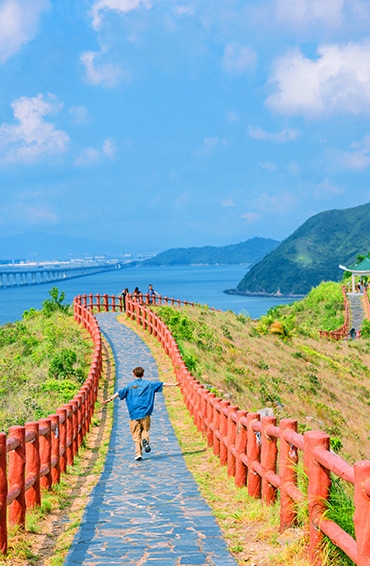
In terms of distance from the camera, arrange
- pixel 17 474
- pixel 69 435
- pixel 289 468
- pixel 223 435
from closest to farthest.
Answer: pixel 289 468, pixel 17 474, pixel 223 435, pixel 69 435

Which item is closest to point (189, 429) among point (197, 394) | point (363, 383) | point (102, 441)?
point (197, 394)

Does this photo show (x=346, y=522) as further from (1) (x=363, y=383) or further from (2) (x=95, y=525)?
(1) (x=363, y=383)

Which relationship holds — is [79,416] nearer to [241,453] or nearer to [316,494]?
[241,453]

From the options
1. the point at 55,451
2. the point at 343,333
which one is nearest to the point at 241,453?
the point at 55,451

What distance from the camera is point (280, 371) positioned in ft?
88.6

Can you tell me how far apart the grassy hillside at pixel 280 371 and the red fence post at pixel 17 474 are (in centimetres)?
1193

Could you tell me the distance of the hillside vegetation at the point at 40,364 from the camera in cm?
1635

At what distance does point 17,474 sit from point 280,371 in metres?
21.2

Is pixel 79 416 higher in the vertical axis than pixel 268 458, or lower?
lower

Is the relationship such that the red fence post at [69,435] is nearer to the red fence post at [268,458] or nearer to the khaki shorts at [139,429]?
the khaki shorts at [139,429]

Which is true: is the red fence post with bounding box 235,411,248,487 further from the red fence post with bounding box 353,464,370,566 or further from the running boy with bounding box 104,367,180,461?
the red fence post with bounding box 353,464,370,566

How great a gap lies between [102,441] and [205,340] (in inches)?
591

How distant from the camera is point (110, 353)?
25047 millimetres

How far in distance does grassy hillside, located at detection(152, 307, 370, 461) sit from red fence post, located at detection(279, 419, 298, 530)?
11307mm
